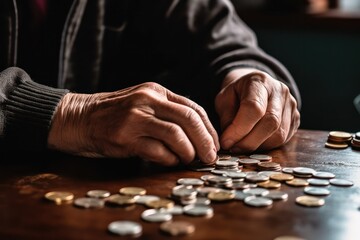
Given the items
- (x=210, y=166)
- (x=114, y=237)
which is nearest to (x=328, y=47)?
(x=210, y=166)

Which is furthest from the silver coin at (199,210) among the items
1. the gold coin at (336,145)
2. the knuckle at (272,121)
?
the gold coin at (336,145)

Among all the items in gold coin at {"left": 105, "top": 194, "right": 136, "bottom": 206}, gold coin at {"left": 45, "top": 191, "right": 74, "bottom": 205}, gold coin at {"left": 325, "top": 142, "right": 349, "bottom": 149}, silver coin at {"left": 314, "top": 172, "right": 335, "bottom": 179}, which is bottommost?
gold coin at {"left": 325, "top": 142, "right": 349, "bottom": 149}

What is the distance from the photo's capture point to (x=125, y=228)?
2.75ft

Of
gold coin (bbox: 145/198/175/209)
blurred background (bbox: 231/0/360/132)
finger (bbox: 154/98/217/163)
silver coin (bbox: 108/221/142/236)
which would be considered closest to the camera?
silver coin (bbox: 108/221/142/236)

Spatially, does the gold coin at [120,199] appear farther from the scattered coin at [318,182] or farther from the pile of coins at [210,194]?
the scattered coin at [318,182]

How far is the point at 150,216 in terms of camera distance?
2.91 feet

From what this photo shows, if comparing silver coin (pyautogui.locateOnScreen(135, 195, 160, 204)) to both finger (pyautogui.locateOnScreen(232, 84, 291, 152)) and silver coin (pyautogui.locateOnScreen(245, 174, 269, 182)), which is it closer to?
silver coin (pyautogui.locateOnScreen(245, 174, 269, 182))

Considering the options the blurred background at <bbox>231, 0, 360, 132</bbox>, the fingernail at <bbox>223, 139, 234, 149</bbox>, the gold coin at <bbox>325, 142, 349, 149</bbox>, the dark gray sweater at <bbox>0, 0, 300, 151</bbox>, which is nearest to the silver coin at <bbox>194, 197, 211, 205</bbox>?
the fingernail at <bbox>223, 139, 234, 149</bbox>

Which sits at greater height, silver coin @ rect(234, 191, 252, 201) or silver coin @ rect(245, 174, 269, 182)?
silver coin @ rect(234, 191, 252, 201)

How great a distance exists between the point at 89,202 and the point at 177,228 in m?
0.18

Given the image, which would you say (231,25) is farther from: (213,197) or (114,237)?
(114,237)

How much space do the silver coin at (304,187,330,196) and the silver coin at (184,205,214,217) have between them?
7.1 inches

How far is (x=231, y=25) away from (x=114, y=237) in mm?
1210

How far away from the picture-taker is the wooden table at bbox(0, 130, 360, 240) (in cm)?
85
